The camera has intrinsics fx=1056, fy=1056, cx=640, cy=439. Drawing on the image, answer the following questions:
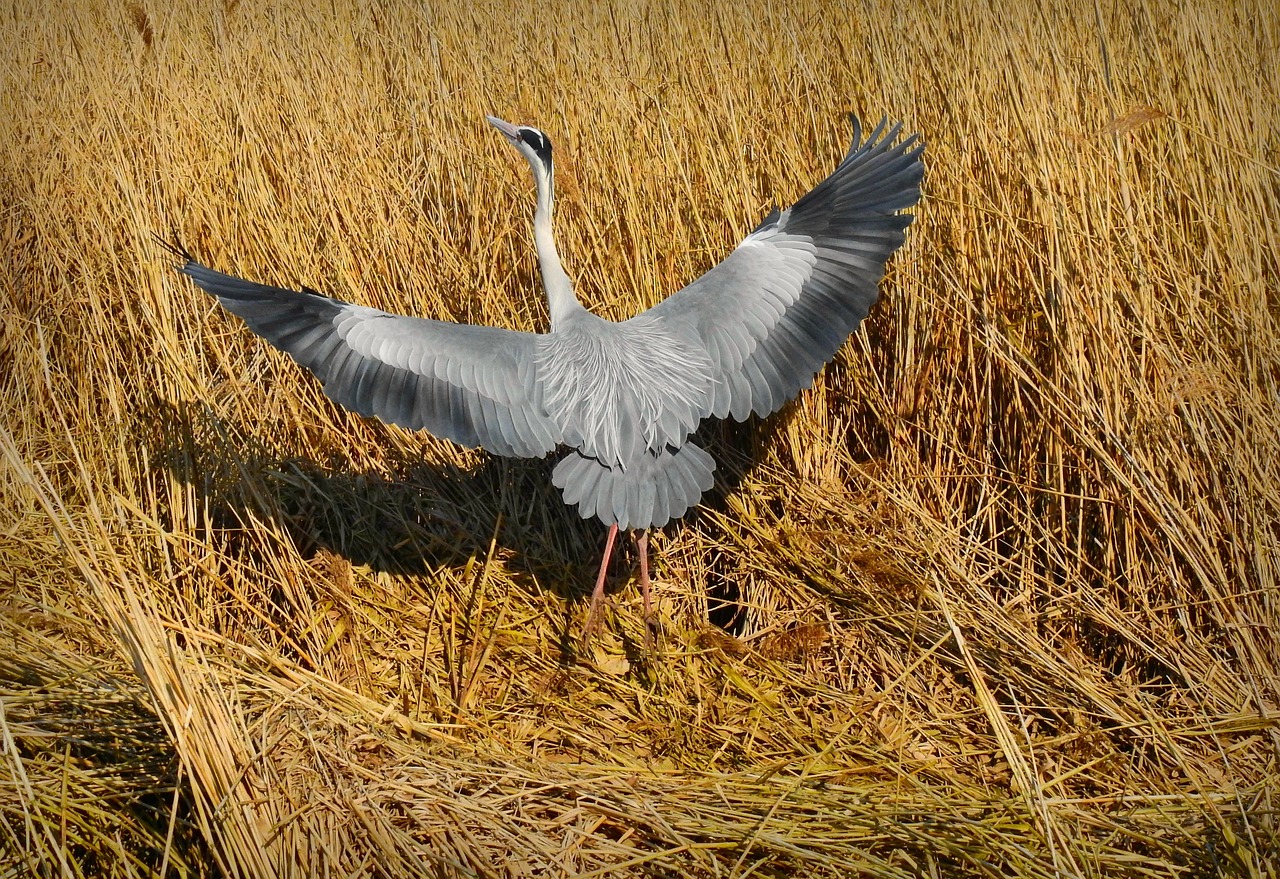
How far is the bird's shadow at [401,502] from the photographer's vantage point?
360 cm

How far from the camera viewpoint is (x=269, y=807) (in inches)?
94.1

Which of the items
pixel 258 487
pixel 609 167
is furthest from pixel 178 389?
pixel 609 167

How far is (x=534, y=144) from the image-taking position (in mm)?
3557

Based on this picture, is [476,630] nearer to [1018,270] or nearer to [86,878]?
[86,878]

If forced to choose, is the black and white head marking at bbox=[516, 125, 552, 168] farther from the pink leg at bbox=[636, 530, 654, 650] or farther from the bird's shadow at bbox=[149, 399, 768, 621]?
the pink leg at bbox=[636, 530, 654, 650]

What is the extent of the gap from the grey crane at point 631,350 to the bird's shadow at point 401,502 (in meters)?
0.30

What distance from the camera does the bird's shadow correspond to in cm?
360

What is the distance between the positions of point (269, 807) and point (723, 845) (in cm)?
103

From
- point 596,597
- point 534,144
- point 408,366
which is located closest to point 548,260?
point 534,144

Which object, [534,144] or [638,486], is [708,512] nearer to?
[638,486]

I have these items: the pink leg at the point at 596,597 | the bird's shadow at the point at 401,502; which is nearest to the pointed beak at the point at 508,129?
the bird's shadow at the point at 401,502

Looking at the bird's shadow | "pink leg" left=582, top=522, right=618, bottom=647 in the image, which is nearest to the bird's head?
the bird's shadow

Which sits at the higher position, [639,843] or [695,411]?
[695,411]

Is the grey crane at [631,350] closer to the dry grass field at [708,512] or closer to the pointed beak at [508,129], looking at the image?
the pointed beak at [508,129]
